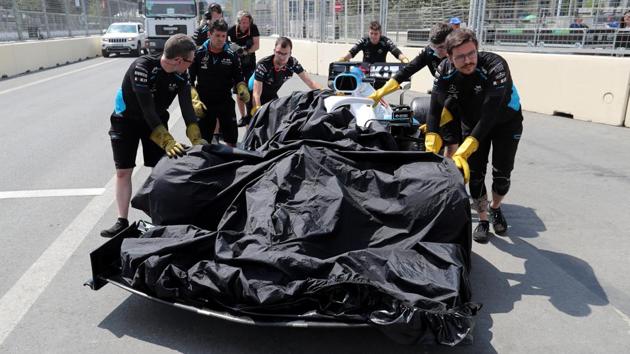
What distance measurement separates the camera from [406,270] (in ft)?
9.25

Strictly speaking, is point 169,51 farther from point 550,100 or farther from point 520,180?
point 550,100

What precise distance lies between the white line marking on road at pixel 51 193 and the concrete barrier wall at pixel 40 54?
13303mm

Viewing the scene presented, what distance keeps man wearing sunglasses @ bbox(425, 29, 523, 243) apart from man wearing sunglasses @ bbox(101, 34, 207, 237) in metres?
1.98

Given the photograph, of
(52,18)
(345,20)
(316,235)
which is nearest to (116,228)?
(316,235)

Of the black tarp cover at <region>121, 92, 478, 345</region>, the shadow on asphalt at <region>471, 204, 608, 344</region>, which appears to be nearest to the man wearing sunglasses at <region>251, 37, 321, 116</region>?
the black tarp cover at <region>121, 92, 478, 345</region>

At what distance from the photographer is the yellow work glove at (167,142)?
150 inches

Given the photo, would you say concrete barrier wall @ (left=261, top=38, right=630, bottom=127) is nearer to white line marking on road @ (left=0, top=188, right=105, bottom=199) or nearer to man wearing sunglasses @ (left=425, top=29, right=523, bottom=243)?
man wearing sunglasses @ (left=425, top=29, right=523, bottom=243)

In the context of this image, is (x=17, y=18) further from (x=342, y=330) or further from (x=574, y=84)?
(x=342, y=330)

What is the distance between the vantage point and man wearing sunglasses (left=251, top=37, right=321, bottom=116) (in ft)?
19.9

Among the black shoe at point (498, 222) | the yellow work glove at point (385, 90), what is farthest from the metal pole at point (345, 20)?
the black shoe at point (498, 222)

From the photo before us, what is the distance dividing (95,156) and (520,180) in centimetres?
528

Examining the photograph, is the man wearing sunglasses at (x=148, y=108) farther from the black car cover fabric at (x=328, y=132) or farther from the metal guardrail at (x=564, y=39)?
the metal guardrail at (x=564, y=39)

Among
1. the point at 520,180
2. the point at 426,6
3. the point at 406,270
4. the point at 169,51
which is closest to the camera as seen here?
the point at 406,270

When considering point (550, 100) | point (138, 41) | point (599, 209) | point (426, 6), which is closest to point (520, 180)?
point (599, 209)
